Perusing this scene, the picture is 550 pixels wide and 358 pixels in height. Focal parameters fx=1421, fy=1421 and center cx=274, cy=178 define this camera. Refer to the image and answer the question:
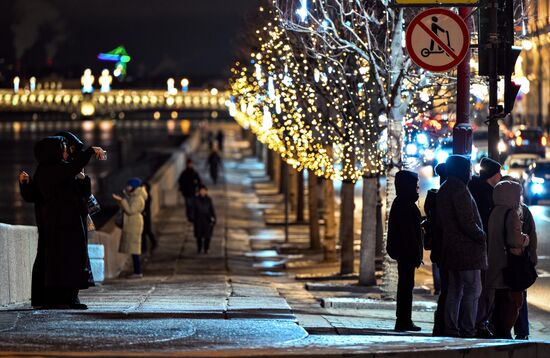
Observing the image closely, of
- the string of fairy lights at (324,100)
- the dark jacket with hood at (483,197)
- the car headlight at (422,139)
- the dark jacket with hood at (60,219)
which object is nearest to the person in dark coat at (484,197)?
the dark jacket with hood at (483,197)

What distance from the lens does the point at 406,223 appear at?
13.3m

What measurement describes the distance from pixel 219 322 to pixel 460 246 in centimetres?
217

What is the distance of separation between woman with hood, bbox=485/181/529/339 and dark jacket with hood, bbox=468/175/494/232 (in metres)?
0.34

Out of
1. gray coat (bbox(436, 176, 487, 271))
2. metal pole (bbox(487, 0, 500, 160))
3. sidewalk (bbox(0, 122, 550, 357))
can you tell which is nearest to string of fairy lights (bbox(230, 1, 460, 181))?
sidewalk (bbox(0, 122, 550, 357))

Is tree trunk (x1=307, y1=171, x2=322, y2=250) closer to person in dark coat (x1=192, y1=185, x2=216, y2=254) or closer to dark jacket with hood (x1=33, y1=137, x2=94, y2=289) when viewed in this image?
person in dark coat (x1=192, y1=185, x2=216, y2=254)

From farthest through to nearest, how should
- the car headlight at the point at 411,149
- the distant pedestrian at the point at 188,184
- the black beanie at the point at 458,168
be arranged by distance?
1. the distant pedestrian at the point at 188,184
2. the car headlight at the point at 411,149
3. the black beanie at the point at 458,168

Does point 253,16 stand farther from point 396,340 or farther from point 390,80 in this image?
point 396,340

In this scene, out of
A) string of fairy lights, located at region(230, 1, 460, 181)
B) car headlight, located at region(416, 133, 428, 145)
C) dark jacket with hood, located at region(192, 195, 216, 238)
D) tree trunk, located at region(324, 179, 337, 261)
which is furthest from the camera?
dark jacket with hood, located at region(192, 195, 216, 238)

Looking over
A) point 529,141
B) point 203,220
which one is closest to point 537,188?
point 203,220

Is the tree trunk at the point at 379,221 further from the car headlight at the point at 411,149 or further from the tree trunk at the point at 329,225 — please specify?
the car headlight at the point at 411,149

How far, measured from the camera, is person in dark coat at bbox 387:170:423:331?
43.5 feet

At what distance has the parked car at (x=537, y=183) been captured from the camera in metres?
36.5

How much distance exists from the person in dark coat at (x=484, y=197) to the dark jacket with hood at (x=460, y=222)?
80cm

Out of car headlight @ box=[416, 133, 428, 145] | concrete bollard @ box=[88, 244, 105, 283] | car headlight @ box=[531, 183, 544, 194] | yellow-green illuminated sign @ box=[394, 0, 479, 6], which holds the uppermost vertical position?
yellow-green illuminated sign @ box=[394, 0, 479, 6]
